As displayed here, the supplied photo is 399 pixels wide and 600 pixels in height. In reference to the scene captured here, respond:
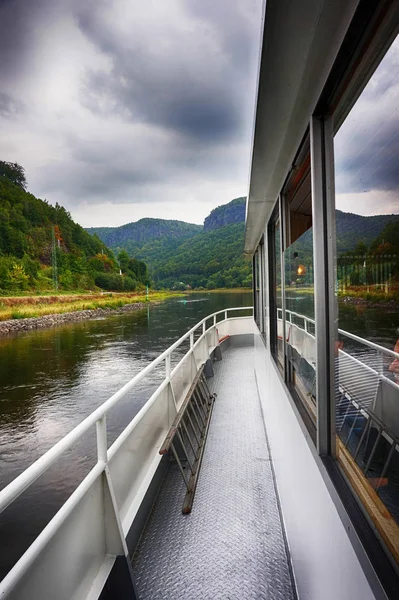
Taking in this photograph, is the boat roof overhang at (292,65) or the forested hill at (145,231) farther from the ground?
the forested hill at (145,231)

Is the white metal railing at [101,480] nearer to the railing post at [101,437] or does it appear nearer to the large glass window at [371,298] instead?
the railing post at [101,437]

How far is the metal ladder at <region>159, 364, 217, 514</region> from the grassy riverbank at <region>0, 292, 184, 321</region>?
118 feet

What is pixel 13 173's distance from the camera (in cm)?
8931

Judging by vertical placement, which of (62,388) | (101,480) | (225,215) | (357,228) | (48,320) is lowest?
(62,388)

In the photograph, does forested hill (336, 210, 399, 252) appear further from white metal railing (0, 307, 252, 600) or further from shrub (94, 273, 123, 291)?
shrub (94, 273, 123, 291)

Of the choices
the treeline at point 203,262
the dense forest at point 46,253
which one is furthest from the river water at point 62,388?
the dense forest at point 46,253

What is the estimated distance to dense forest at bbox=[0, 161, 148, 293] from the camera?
5772 cm

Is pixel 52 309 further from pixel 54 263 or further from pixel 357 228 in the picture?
pixel 357 228

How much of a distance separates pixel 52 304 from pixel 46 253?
3015 cm

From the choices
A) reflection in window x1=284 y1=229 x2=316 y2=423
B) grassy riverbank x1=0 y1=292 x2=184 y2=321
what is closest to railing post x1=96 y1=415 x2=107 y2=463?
reflection in window x1=284 y1=229 x2=316 y2=423

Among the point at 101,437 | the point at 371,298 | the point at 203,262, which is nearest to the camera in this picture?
the point at 371,298

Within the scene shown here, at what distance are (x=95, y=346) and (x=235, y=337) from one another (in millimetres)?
18878

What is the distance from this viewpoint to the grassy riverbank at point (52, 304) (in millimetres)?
38688

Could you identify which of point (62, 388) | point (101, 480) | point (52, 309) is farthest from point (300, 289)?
point (52, 309)
